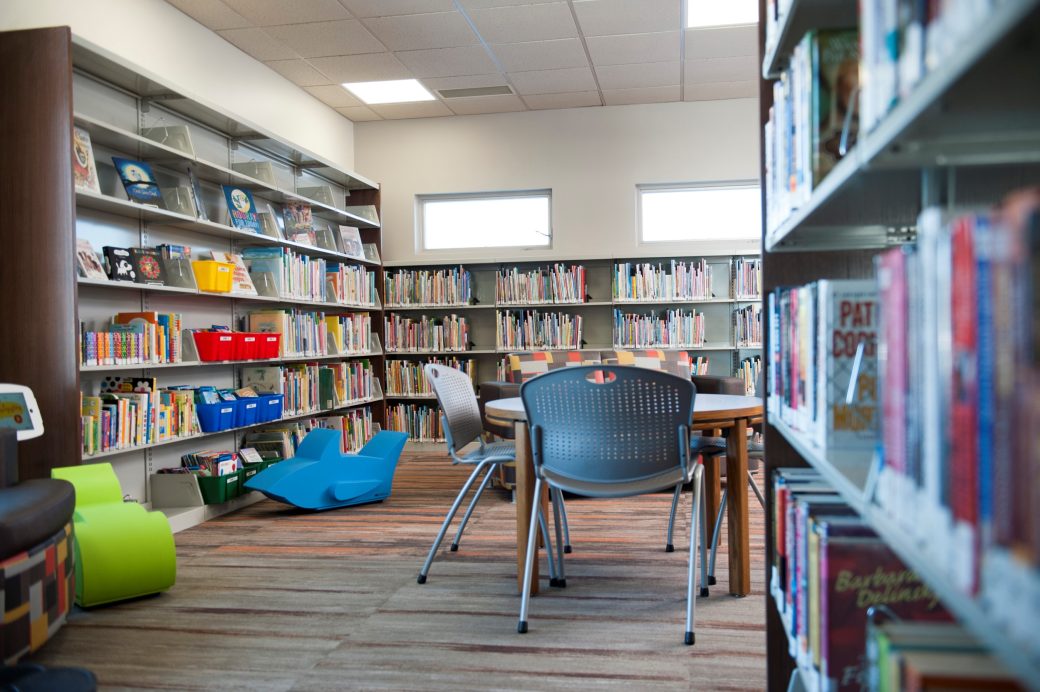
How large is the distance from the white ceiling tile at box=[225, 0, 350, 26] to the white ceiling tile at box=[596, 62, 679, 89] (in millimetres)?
2087

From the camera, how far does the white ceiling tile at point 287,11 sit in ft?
16.1

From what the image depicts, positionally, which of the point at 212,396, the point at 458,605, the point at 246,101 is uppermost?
the point at 246,101

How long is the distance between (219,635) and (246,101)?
4147 millimetres

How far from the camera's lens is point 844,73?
1279 mm

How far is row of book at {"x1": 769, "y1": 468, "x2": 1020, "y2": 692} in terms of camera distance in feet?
2.84

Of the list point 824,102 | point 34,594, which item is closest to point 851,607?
point 824,102

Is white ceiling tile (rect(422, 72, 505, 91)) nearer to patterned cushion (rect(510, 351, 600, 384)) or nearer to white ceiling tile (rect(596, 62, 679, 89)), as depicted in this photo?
white ceiling tile (rect(596, 62, 679, 89))

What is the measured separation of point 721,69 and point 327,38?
288 cm

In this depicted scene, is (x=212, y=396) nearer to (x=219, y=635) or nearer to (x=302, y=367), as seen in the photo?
(x=302, y=367)

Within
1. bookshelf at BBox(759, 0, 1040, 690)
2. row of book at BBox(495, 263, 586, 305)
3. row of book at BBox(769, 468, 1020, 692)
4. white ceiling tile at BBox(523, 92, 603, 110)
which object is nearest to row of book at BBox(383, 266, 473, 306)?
row of book at BBox(495, 263, 586, 305)

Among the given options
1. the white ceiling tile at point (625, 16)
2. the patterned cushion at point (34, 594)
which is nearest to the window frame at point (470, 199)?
the white ceiling tile at point (625, 16)

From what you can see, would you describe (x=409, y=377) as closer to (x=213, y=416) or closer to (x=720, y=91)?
(x=213, y=416)

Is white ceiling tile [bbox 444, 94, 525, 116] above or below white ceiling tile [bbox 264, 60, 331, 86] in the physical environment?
below

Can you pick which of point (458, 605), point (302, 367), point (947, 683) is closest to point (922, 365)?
point (947, 683)
